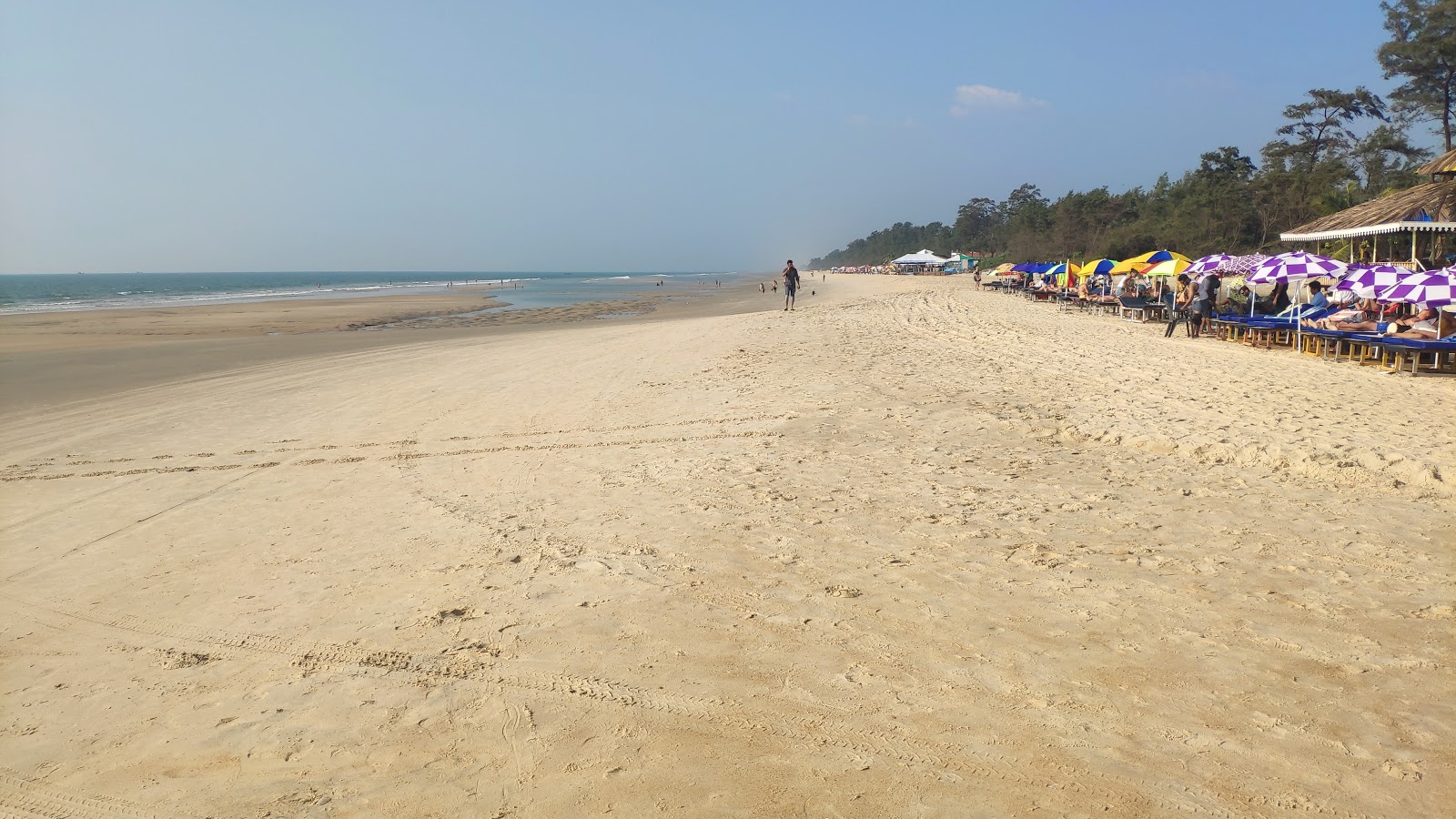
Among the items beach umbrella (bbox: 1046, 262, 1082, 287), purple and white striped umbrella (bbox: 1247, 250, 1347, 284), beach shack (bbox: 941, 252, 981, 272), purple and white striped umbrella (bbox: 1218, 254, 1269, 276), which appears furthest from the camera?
beach shack (bbox: 941, 252, 981, 272)

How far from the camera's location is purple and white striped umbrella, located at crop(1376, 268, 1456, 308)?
10.1 meters

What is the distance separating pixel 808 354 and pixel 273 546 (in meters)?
8.72

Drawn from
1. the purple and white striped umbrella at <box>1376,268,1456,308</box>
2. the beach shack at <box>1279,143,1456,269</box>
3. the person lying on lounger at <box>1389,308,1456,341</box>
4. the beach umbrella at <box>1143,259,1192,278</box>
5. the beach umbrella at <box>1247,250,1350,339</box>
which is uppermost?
the beach shack at <box>1279,143,1456,269</box>

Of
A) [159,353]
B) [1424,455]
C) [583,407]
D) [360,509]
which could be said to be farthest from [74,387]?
[1424,455]

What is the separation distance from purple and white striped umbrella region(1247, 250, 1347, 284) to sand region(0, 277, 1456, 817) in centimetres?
638

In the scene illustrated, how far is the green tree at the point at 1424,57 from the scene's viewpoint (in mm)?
34156

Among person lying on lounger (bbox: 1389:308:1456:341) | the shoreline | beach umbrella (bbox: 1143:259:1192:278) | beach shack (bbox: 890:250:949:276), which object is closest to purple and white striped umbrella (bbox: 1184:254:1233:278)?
beach umbrella (bbox: 1143:259:1192:278)

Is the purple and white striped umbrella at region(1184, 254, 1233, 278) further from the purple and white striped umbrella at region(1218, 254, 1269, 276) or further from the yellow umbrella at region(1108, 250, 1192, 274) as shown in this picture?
the yellow umbrella at region(1108, 250, 1192, 274)

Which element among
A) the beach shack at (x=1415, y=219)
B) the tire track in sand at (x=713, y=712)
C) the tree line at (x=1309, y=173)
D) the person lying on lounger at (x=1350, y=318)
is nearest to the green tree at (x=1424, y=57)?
the tree line at (x=1309, y=173)

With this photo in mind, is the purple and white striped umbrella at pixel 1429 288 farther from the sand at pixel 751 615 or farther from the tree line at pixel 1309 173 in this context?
the tree line at pixel 1309 173

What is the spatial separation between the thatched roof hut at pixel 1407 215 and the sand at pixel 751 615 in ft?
37.4

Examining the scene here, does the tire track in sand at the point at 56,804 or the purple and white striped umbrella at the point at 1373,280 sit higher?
the purple and white striped umbrella at the point at 1373,280

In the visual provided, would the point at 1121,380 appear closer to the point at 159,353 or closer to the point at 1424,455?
the point at 1424,455

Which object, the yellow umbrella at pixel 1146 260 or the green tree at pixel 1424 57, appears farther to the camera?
the green tree at pixel 1424 57
